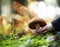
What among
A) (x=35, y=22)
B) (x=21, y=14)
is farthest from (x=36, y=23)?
(x=21, y=14)

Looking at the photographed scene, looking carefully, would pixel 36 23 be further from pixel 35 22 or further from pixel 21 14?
pixel 21 14

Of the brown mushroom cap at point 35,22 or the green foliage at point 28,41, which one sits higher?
the brown mushroom cap at point 35,22

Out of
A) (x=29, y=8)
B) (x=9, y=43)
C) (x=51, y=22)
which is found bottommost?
(x=9, y=43)

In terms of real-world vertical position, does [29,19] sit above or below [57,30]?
above

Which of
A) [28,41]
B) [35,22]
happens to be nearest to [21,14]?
[35,22]

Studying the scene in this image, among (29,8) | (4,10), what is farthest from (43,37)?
(4,10)

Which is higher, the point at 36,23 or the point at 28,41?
the point at 36,23

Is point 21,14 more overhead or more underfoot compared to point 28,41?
more overhead

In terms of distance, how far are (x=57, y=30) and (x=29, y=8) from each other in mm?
303

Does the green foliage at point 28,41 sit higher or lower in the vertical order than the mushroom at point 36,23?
lower

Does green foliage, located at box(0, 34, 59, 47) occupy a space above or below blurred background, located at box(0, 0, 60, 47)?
below

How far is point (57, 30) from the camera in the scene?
58.7 inches

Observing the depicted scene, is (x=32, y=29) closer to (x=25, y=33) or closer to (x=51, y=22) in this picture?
(x=25, y=33)

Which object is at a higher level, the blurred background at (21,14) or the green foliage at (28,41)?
the blurred background at (21,14)
